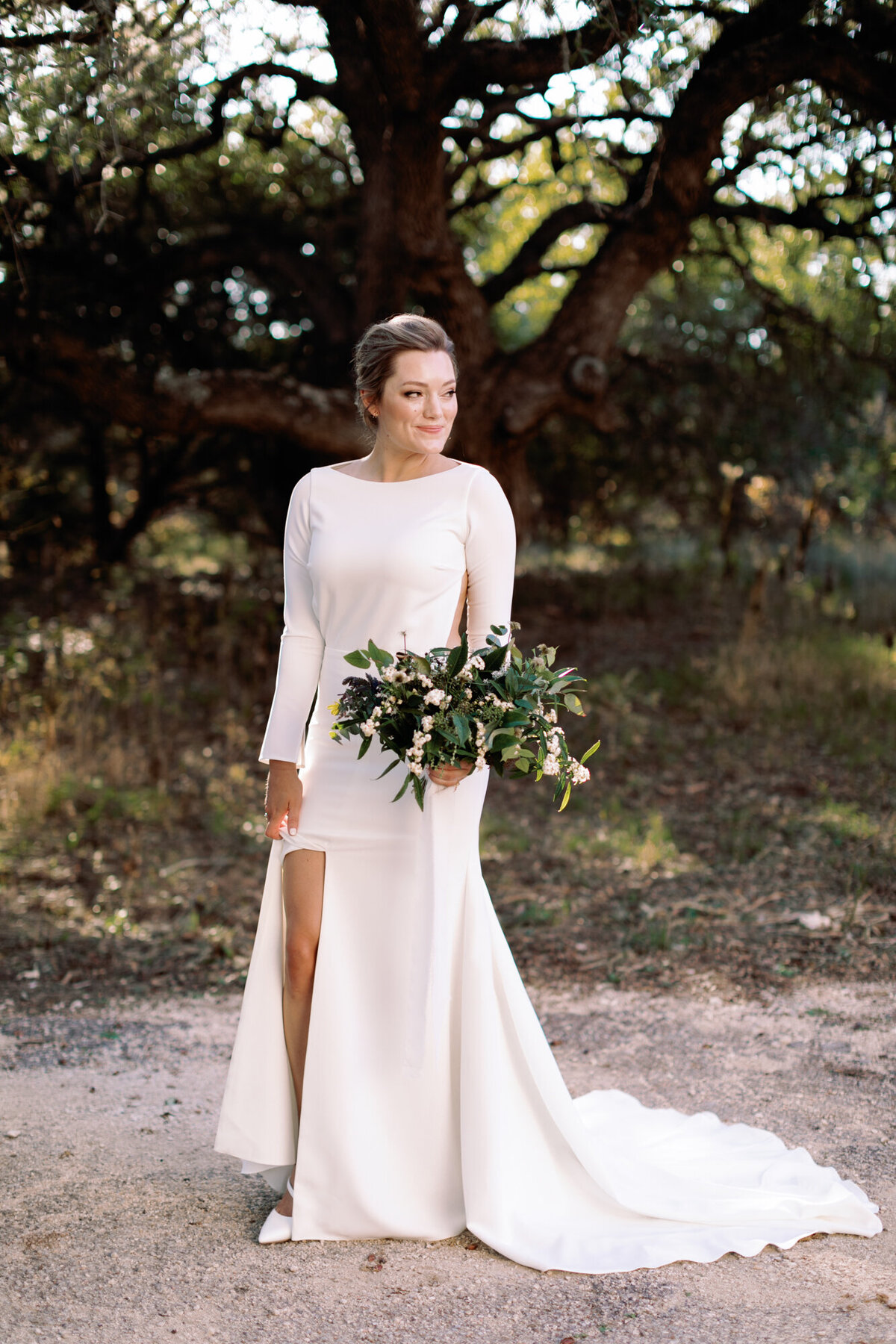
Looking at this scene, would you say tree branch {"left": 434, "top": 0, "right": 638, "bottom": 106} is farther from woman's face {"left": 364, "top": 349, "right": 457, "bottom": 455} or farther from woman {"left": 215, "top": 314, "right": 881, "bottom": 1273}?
woman {"left": 215, "top": 314, "right": 881, "bottom": 1273}

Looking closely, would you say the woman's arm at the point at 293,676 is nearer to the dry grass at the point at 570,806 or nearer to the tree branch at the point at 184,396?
the dry grass at the point at 570,806

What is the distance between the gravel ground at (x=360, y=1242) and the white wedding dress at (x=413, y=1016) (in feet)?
0.46

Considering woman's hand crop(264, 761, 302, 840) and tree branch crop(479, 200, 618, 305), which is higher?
tree branch crop(479, 200, 618, 305)

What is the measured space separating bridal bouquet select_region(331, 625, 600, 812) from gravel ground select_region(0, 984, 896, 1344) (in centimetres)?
121

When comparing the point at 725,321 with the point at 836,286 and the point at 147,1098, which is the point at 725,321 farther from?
the point at 147,1098

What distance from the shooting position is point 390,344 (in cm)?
311

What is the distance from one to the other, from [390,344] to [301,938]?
1627 mm

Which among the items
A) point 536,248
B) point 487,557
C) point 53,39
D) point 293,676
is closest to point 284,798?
point 293,676

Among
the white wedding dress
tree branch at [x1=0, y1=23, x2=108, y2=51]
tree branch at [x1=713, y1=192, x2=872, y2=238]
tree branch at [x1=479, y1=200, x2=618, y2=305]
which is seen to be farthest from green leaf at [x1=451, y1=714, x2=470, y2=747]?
tree branch at [x1=713, y1=192, x2=872, y2=238]

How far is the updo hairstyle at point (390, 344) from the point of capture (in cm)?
310

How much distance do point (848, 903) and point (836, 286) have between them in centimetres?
604

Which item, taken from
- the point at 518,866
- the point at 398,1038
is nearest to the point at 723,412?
the point at 518,866

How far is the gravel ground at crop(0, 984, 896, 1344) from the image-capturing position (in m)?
2.66

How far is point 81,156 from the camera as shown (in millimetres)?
7723
